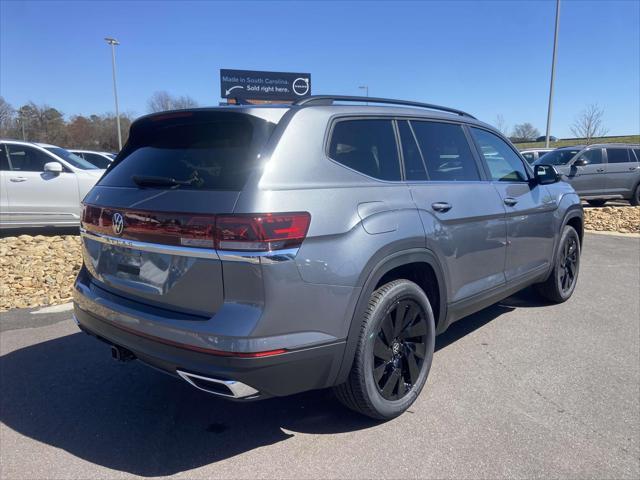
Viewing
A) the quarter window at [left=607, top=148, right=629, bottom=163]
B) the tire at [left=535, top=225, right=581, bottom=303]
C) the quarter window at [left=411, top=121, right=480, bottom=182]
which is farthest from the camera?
the quarter window at [left=607, top=148, right=629, bottom=163]

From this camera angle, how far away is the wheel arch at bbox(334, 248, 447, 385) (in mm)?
Answer: 2568

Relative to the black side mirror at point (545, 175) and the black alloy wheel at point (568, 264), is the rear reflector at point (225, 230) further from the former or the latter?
the black alloy wheel at point (568, 264)

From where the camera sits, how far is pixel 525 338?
4320 millimetres

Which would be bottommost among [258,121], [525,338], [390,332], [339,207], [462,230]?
[525,338]

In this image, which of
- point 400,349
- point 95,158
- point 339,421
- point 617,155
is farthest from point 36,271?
point 617,155

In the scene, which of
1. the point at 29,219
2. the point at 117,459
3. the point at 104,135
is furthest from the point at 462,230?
the point at 104,135

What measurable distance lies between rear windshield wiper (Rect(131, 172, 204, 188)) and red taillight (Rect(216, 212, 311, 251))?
13.8 inches

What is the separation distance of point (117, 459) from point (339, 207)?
1803 mm

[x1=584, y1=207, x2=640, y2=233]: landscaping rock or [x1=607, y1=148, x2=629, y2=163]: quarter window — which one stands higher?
[x1=607, y1=148, x2=629, y2=163]: quarter window

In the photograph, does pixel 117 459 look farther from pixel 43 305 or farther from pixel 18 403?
pixel 43 305

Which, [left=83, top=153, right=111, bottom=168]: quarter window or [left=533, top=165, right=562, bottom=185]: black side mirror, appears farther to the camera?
[left=83, top=153, right=111, bottom=168]: quarter window

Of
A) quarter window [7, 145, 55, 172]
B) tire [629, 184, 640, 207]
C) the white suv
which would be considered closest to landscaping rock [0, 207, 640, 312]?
the white suv

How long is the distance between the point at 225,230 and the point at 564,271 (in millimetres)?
4435

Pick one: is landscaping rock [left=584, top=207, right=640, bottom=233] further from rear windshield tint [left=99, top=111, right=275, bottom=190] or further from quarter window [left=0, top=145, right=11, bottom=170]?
quarter window [left=0, top=145, right=11, bottom=170]
